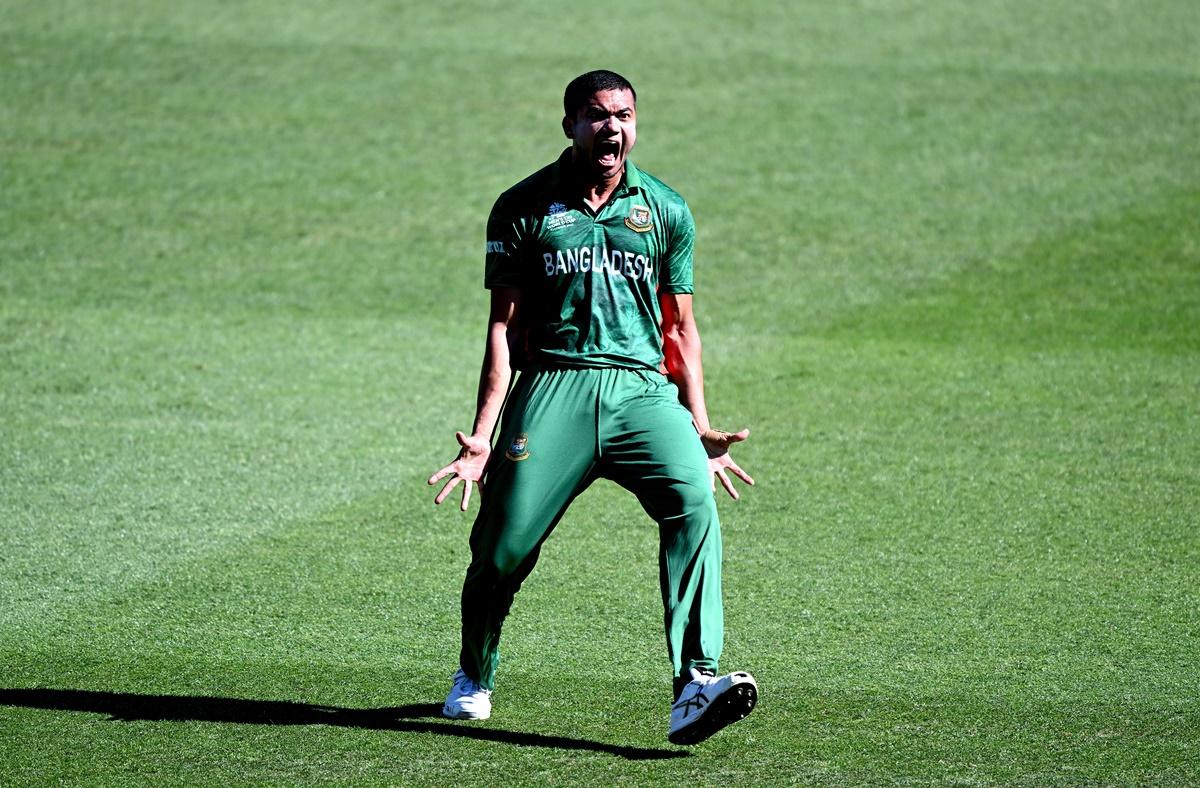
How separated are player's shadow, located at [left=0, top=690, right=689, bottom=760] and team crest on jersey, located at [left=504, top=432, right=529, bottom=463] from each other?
0.93 metres

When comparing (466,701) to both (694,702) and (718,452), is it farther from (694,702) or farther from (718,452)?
(718,452)

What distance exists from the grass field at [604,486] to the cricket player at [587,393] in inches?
19.7

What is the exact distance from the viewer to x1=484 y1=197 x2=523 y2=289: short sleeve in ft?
17.2

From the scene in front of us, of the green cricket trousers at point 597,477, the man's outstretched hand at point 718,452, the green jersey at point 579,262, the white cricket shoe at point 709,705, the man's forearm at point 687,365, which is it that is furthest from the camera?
the man's forearm at point 687,365

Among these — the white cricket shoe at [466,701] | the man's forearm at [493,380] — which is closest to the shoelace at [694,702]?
the white cricket shoe at [466,701]

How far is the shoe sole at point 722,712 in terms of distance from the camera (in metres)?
4.79

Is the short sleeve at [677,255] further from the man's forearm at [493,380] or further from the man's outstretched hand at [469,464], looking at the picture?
the man's outstretched hand at [469,464]

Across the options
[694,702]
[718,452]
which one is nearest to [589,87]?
[718,452]

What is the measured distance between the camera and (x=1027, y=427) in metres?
9.44

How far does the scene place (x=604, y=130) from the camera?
5.15 metres

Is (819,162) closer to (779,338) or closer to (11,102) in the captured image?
(779,338)

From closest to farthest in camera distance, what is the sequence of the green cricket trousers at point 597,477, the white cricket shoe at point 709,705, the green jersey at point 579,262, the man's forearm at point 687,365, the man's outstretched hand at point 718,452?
the white cricket shoe at point 709,705, the green cricket trousers at point 597,477, the green jersey at point 579,262, the man's outstretched hand at point 718,452, the man's forearm at point 687,365

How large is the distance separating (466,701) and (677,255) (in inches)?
66.0

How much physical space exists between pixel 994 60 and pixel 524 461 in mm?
14724
